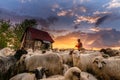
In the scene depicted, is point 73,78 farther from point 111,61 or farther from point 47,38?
point 47,38

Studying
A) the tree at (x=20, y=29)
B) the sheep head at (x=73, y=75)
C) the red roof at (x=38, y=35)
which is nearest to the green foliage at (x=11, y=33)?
the tree at (x=20, y=29)

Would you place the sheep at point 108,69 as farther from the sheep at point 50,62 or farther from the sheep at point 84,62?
the sheep at point 50,62

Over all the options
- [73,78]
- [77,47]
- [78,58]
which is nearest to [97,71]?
[78,58]

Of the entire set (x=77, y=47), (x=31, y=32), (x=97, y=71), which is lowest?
(x=97, y=71)

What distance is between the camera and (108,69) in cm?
1070

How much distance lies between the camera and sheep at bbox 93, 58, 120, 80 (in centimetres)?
1030

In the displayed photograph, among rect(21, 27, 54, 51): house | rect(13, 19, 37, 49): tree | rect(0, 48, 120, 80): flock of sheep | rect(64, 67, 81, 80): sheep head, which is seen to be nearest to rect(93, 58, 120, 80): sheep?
rect(0, 48, 120, 80): flock of sheep

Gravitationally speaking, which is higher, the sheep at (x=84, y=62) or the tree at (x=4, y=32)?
the tree at (x=4, y=32)

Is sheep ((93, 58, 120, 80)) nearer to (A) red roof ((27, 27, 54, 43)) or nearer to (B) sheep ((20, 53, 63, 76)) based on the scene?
(B) sheep ((20, 53, 63, 76))

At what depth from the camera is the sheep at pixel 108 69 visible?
10300 mm

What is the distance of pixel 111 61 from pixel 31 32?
3885cm

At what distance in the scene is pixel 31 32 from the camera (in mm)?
48750

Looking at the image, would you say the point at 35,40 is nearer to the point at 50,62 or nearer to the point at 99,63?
the point at 99,63

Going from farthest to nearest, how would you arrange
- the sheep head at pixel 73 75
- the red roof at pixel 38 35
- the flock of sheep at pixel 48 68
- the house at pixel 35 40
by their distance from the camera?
the red roof at pixel 38 35 < the house at pixel 35 40 < the flock of sheep at pixel 48 68 < the sheep head at pixel 73 75
